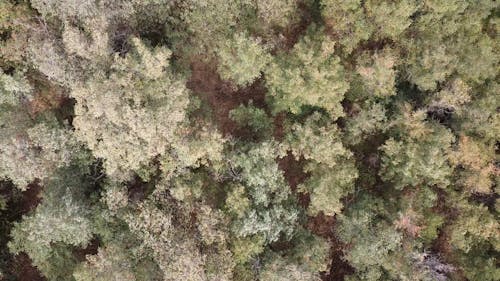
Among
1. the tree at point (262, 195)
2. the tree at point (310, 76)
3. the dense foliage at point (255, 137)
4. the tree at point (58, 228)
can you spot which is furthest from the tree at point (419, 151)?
the tree at point (58, 228)

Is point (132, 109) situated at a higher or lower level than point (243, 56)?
lower

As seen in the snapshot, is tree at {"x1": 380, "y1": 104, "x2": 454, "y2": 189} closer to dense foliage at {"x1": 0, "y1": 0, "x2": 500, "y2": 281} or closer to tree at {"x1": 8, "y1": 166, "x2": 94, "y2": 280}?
dense foliage at {"x1": 0, "y1": 0, "x2": 500, "y2": 281}

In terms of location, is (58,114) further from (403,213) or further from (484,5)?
(484,5)

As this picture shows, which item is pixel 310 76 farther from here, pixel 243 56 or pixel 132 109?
pixel 132 109

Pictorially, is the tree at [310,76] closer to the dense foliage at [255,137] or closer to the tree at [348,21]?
the dense foliage at [255,137]

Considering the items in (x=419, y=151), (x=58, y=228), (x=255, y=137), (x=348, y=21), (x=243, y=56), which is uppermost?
(x=348, y=21)

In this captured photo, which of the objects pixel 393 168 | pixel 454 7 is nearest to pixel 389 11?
pixel 454 7

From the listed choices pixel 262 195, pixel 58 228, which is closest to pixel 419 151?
pixel 262 195

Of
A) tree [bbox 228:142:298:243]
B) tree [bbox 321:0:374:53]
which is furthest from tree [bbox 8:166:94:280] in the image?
tree [bbox 321:0:374:53]
